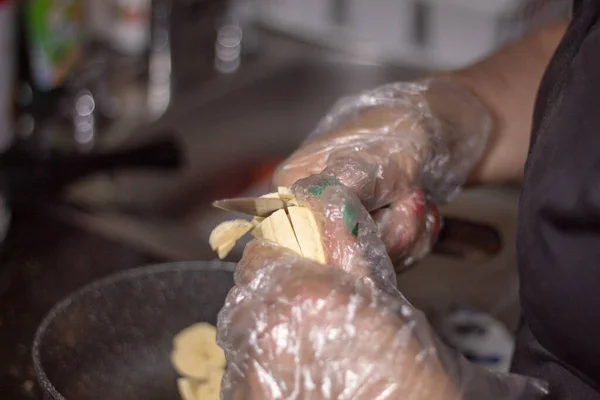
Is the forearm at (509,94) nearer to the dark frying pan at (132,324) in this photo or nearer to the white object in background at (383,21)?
the dark frying pan at (132,324)

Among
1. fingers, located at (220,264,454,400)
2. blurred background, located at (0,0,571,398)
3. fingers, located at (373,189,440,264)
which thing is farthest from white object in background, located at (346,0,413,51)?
fingers, located at (220,264,454,400)

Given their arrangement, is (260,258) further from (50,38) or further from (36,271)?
(50,38)

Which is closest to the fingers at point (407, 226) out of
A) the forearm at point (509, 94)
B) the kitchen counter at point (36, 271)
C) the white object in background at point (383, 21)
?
the forearm at point (509, 94)

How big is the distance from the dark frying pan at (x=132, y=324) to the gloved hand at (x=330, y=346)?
0.15 m

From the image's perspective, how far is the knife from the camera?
0.51 m

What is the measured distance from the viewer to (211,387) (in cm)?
59

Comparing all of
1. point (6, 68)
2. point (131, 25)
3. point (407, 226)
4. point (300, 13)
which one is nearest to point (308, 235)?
point (407, 226)

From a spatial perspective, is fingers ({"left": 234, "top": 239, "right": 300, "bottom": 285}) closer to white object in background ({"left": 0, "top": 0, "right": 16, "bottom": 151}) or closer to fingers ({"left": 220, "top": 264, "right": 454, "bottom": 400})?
fingers ({"left": 220, "top": 264, "right": 454, "bottom": 400})

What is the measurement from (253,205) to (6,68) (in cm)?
58

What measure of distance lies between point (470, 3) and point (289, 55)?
1.00 ft

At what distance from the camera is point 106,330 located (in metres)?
0.60

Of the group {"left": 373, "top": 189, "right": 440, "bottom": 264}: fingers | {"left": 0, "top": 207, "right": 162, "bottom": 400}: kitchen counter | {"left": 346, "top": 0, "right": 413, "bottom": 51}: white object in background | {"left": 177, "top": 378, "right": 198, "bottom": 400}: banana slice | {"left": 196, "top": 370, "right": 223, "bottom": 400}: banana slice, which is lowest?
{"left": 0, "top": 207, "right": 162, "bottom": 400}: kitchen counter

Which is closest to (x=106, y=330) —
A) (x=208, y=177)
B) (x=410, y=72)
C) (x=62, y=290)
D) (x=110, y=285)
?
(x=110, y=285)

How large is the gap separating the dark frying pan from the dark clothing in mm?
233
